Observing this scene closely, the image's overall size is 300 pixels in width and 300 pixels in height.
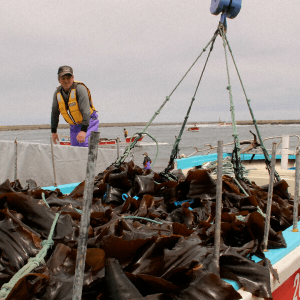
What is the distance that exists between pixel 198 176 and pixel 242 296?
1305mm

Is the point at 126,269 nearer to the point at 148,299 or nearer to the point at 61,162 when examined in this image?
the point at 148,299

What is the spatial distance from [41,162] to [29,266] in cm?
476

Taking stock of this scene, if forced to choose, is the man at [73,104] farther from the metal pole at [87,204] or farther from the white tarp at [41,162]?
the metal pole at [87,204]

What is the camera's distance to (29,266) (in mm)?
1241

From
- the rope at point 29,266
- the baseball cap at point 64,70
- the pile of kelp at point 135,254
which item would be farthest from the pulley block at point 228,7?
the rope at point 29,266

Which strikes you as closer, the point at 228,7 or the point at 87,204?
the point at 87,204

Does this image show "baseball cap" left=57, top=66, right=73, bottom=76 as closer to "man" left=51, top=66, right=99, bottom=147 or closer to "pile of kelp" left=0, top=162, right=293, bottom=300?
"man" left=51, top=66, right=99, bottom=147

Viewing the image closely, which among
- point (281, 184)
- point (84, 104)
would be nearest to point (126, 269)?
point (281, 184)

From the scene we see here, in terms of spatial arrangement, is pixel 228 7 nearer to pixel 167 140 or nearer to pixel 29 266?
pixel 29 266

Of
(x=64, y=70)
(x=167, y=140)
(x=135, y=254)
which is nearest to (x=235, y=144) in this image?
(x=135, y=254)

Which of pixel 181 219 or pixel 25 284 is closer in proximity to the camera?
pixel 25 284

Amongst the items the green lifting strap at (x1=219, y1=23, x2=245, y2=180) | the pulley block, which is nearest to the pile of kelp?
the green lifting strap at (x1=219, y1=23, x2=245, y2=180)

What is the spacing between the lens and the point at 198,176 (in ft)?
8.31

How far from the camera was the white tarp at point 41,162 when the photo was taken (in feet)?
18.2
